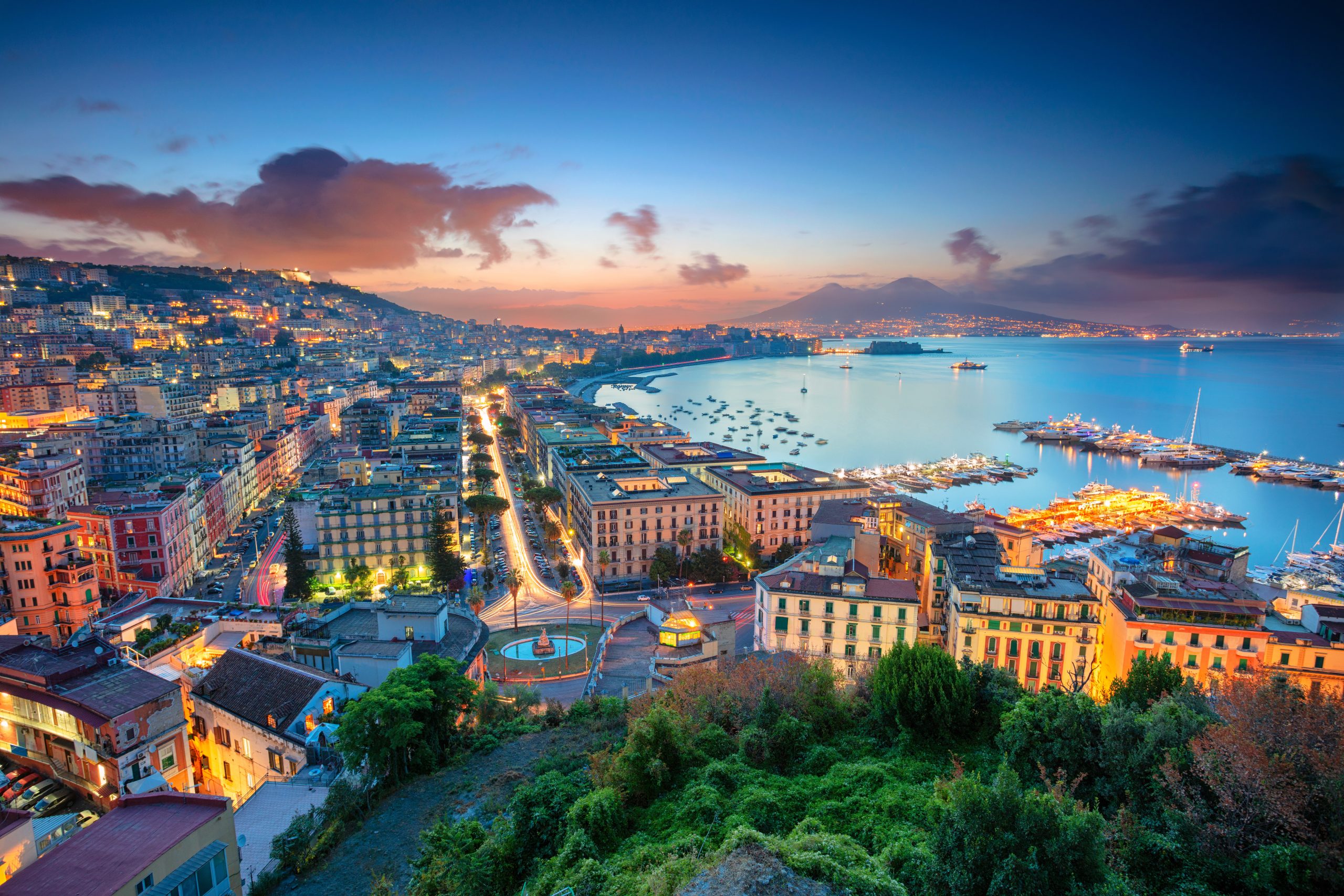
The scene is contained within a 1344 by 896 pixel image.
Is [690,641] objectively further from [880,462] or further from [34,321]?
[34,321]

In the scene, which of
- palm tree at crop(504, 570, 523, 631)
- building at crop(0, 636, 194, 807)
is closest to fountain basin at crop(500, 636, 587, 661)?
palm tree at crop(504, 570, 523, 631)

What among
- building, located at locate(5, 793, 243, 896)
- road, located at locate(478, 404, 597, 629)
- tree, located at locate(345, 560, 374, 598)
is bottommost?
road, located at locate(478, 404, 597, 629)

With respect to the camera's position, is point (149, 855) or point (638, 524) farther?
point (638, 524)

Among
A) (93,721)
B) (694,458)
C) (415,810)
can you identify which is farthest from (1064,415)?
(93,721)

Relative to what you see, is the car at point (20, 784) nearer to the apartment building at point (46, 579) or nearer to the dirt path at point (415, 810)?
the dirt path at point (415, 810)

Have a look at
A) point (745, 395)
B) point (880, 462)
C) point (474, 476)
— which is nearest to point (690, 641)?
point (474, 476)

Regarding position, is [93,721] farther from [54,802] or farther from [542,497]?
[542,497]

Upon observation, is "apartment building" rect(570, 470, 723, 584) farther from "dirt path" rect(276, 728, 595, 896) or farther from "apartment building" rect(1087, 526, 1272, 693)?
"dirt path" rect(276, 728, 595, 896)
